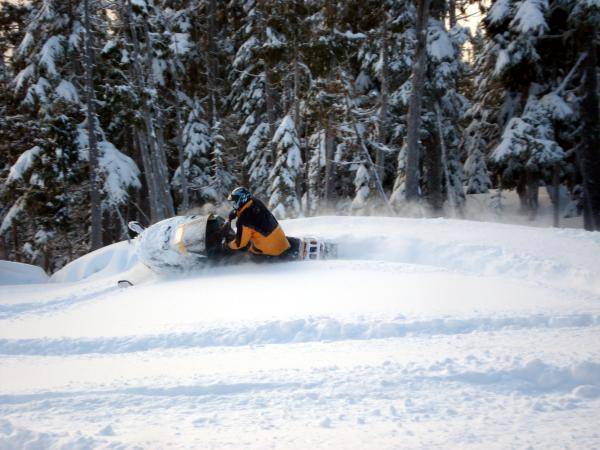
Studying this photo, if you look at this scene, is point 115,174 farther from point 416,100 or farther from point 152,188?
point 416,100

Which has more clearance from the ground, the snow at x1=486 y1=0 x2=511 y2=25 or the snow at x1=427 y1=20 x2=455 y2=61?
the snow at x1=486 y1=0 x2=511 y2=25

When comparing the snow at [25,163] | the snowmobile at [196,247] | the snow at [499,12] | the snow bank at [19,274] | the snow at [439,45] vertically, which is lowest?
the snow bank at [19,274]

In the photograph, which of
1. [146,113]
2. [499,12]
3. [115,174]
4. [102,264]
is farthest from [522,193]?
[102,264]

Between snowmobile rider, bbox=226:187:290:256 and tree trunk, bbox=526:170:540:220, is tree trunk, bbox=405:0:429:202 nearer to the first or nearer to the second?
tree trunk, bbox=526:170:540:220

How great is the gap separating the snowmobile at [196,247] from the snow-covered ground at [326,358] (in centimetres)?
59

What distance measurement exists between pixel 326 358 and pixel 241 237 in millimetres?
3475

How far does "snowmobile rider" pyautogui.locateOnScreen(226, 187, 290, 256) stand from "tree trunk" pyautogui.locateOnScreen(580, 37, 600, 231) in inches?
407

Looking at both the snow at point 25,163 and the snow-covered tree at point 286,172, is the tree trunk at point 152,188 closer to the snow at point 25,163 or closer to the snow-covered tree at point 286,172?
the snow at point 25,163

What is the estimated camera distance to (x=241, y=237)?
642 cm

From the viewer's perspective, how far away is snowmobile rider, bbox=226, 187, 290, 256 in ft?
20.9

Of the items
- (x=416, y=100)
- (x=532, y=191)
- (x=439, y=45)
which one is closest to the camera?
(x=416, y=100)

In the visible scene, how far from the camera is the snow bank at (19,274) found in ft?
28.1

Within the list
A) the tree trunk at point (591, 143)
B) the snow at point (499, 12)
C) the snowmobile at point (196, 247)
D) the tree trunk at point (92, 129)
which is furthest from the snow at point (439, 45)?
the tree trunk at point (92, 129)

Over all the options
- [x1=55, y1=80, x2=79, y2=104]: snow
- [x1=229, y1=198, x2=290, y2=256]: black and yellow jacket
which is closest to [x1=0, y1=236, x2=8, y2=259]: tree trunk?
[x1=55, y1=80, x2=79, y2=104]: snow
